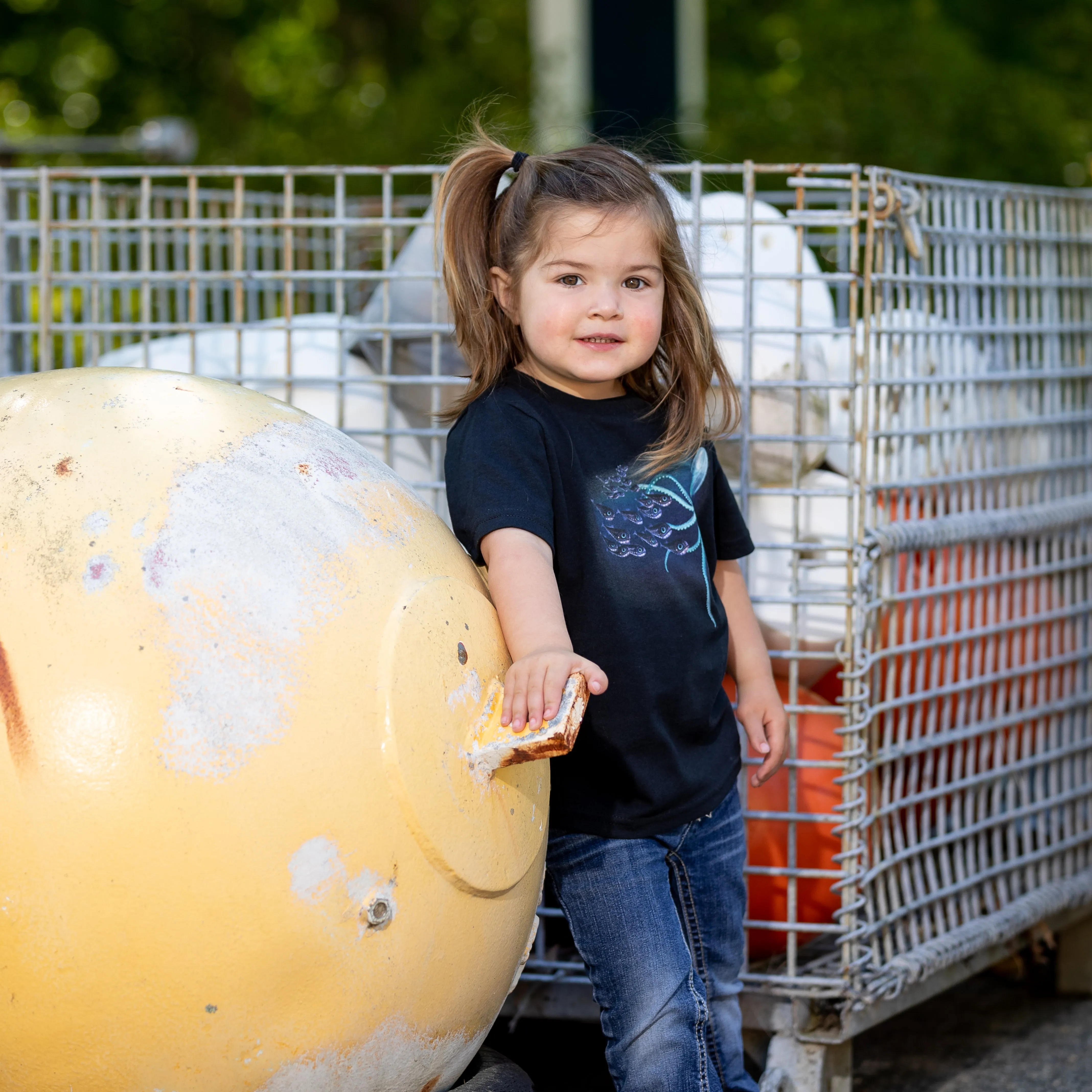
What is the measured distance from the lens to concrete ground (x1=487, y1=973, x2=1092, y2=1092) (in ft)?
9.37

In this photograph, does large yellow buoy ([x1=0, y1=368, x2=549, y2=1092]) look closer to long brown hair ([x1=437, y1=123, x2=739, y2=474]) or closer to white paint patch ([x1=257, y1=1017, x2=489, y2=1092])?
white paint patch ([x1=257, y1=1017, x2=489, y2=1092])

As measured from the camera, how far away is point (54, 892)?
150 centimetres

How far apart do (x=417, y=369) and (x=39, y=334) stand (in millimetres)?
709

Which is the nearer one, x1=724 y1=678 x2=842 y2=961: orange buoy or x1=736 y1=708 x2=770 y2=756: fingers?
x1=736 y1=708 x2=770 y2=756: fingers

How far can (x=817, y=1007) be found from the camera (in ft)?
8.21

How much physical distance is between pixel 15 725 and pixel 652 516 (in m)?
0.93

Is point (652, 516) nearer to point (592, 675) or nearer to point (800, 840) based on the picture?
point (592, 675)

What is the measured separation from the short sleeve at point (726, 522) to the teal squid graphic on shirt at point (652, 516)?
102mm

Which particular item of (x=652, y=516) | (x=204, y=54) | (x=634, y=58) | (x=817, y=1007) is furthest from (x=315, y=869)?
(x=204, y=54)

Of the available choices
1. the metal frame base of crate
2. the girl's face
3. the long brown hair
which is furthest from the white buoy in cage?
the metal frame base of crate

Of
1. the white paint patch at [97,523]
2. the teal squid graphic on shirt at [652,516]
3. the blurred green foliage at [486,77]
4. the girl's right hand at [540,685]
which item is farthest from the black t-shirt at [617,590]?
the blurred green foliage at [486,77]

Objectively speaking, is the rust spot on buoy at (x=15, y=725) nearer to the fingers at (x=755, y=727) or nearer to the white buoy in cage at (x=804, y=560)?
the fingers at (x=755, y=727)

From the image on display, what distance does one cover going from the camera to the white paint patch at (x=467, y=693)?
168 centimetres

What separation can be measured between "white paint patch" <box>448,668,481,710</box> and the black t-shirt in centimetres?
27
